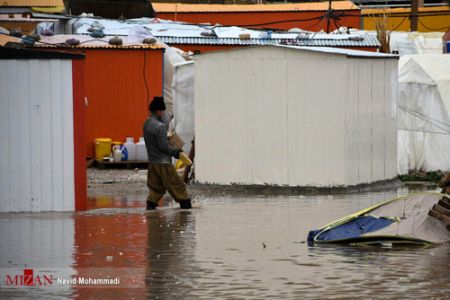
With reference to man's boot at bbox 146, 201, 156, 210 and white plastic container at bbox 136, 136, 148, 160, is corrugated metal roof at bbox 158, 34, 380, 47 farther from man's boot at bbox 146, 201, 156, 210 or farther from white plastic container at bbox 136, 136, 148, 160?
man's boot at bbox 146, 201, 156, 210

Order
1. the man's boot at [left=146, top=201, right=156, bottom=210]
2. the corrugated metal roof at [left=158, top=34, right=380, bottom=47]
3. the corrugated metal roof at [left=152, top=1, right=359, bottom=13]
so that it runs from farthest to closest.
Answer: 1. the corrugated metal roof at [left=152, top=1, right=359, bottom=13]
2. the corrugated metal roof at [left=158, top=34, right=380, bottom=47]
3. the man's boot at [left=146, top=201, right=156, bottom=210]

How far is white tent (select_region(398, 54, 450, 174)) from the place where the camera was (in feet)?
82.2

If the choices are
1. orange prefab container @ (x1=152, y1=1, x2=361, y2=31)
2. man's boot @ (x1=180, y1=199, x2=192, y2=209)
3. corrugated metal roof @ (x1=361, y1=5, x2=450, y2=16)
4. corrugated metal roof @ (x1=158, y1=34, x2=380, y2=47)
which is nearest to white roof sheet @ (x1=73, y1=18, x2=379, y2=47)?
corrugated metal roof @ (x1=158, y1=34, x2=380, y2=47)

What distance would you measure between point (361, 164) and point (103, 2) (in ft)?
77.0

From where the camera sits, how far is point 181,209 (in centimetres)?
1852

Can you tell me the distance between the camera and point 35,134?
17.5 m

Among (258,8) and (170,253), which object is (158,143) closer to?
(170,253)


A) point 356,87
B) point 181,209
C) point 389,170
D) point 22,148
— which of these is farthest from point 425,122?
point 22,148

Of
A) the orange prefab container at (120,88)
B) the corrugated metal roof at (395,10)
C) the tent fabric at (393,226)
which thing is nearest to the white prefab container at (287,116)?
the orange prefab container at (120,88)

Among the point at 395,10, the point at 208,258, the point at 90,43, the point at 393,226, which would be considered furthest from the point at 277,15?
the point at 208,258

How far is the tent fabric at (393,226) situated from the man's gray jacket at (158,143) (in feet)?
15.5

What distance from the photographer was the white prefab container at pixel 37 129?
684 inches

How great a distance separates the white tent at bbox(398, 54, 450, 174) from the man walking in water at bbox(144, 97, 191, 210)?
7303mm

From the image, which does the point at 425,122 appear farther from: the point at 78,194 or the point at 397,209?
the point at 397,209
